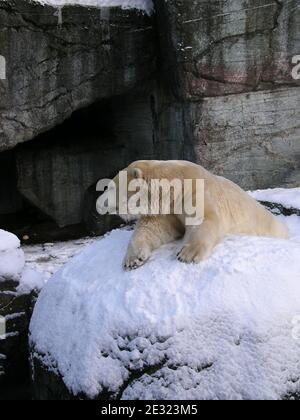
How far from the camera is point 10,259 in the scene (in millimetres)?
4496

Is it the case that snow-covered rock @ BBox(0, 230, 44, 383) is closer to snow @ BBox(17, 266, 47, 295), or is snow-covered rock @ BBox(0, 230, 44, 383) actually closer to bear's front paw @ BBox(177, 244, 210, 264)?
snow @ BBox(17, 266, 47, 295)

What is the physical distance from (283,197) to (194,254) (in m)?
2.37

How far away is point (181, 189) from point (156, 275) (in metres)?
0.53

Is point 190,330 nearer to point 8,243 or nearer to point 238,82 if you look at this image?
point 8,243

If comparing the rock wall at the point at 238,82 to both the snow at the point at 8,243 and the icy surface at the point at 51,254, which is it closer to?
the icy surface at the point at 51,254

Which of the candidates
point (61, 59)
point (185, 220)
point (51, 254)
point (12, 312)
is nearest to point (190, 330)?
point (185, 220)

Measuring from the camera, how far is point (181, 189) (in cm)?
321

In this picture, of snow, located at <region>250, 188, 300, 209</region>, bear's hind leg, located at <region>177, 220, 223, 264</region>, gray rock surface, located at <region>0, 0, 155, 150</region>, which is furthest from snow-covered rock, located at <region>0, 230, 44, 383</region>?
gray rock surface, located at <region>0, 0, 155, 150</region>

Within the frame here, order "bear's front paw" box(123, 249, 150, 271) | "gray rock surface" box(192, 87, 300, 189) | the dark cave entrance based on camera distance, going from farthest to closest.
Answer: the dark cave entrance
"gray rock surface" box(192, 87, 300, 189)
"bear's front paw" box(123, 249, 150, 271)

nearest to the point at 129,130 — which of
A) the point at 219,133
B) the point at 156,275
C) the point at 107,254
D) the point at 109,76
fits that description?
the point at 109,76

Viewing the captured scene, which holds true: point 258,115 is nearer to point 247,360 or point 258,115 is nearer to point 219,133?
point 219,133

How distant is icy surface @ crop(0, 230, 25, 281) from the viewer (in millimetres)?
4438

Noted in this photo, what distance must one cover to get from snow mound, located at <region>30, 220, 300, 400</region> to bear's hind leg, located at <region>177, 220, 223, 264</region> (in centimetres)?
4

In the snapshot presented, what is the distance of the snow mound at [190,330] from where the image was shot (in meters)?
2.61
